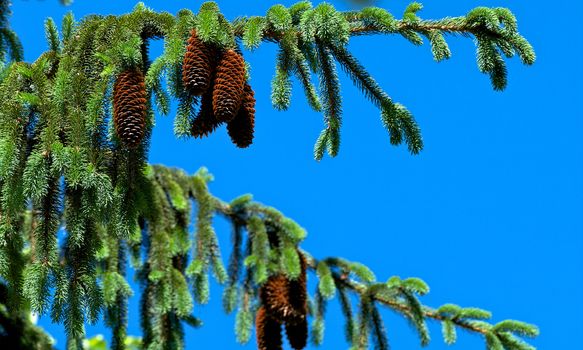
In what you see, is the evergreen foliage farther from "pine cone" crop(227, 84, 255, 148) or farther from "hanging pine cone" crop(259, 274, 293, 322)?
"hanging pine cone" crop(259, 274, 293, 322)

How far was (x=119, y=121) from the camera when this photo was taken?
3.16m

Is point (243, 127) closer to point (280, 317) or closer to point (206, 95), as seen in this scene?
point (206, 95)

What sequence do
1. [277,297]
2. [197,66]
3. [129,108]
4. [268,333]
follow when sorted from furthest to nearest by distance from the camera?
[277,297] → [268,333] → [197,66] → [129,108]


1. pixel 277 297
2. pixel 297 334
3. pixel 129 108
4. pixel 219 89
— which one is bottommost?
pixel 129 108

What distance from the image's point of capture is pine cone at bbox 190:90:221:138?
3.42 meters

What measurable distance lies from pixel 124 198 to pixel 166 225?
2.23 meters

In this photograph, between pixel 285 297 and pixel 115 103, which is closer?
pixel 115 103

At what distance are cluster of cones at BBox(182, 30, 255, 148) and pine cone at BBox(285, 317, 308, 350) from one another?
2.05m

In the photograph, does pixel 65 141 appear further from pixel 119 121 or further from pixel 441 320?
pixel 441 320

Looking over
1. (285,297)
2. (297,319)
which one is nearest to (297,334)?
(297,319)

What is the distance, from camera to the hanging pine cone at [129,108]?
3.14 meters

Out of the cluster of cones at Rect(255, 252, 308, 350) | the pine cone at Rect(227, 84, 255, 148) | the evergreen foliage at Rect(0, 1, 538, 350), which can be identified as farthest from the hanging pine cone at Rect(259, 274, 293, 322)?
the pine cone at Rect(227, 84, 255, 148)

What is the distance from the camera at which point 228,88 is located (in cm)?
323

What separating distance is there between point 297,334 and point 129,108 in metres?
2.42
